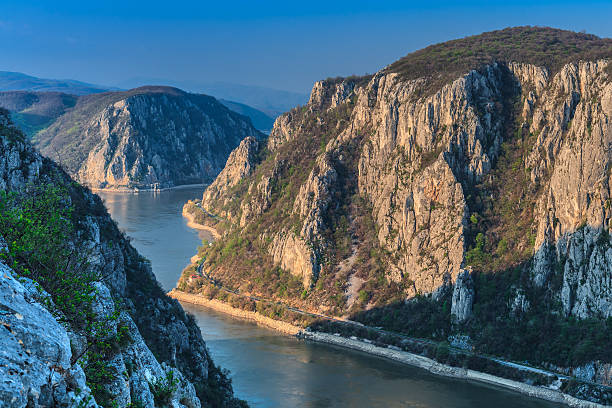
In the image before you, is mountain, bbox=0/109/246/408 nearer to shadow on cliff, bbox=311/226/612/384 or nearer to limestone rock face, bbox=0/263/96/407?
limestone rock face, bbox=0/263/96/407

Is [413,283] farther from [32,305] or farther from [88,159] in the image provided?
[88,159]

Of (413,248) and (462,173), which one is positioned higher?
(462,173)

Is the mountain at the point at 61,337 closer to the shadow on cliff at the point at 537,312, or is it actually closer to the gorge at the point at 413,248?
the gorge at the point at 413,248

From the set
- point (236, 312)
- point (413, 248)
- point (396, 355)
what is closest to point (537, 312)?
point (396, 355)

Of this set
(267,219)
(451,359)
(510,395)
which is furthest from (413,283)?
(267,219)

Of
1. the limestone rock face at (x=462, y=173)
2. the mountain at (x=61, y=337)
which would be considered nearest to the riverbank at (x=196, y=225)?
the limestone rock face at (x=462, y=173)

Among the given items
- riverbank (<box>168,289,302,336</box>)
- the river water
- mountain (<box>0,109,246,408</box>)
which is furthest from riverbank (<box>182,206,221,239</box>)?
mountain (<box>0,109,246,408</box>)

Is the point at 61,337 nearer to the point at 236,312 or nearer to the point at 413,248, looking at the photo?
the point at 413,248
